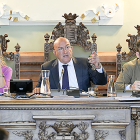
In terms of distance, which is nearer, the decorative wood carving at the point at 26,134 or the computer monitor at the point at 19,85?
the decorative wood carving at the point at 26,134

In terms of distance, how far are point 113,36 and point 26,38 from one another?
1.31m

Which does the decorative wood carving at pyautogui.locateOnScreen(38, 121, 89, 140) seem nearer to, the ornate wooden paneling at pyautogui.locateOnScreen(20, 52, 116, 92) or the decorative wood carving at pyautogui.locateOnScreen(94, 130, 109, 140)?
the decorative wood carving at pyautogui.locateOnScreen(94, 130, 109, 140)

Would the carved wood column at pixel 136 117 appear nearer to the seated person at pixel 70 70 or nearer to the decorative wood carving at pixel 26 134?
the decorative wood carving at pixel 26 134

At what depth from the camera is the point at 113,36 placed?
3.93 meters

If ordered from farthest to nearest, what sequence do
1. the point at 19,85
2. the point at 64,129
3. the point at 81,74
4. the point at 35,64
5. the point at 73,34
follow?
the point at 35,64 < the point at 73,34 < the point at 81,74 < the point at 19,85 < the point at 64,129

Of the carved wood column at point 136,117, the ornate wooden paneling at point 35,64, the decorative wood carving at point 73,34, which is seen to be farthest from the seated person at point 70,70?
the carved wood column at point 136,117

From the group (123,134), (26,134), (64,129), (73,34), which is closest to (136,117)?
(123,134)

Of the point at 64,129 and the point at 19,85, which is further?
the point at 19,85

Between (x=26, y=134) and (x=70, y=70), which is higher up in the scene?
(x=70, y=70)

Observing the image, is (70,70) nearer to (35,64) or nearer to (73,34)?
(73,34)

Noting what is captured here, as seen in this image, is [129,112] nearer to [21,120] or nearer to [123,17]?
[21,120]

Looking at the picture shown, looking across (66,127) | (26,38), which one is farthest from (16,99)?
(26,38)

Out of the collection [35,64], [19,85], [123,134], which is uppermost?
[35,64]

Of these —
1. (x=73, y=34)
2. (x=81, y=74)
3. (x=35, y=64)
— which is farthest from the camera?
(x=35, y=64)
